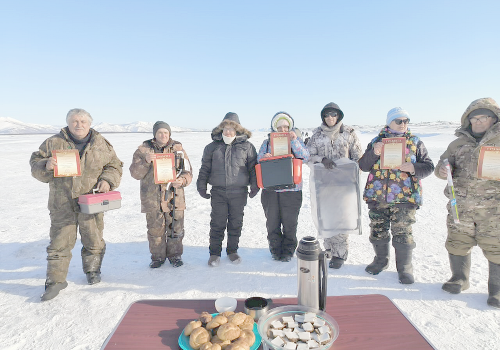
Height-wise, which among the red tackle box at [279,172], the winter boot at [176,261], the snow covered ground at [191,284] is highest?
the red tackle box at [279,172]

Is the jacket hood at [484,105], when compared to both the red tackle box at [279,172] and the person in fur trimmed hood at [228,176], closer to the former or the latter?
the red tackle box at [279,172]

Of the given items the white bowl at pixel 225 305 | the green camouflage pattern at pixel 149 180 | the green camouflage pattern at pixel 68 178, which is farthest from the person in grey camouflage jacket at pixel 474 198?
the green camouflage pattern at pixel 68 178

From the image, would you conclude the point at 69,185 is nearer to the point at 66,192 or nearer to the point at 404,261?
the point at 66,192

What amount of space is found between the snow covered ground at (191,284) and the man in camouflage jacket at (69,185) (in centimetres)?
42

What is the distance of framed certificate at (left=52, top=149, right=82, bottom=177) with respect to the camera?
3.30m

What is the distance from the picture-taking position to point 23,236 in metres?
5.50

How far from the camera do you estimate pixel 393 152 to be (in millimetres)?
3492

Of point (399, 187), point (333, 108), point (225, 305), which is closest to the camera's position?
point (225, 305)

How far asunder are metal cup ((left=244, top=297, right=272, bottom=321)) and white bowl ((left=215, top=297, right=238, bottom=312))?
8 centimetres

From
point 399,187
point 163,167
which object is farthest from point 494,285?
point 163,167

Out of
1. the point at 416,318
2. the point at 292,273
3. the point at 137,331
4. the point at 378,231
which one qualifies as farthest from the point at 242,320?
the point at 378,231

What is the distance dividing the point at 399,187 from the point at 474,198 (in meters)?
0.75

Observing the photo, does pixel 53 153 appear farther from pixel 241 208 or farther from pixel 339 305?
pixel 339 305

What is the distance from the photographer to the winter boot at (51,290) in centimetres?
348
